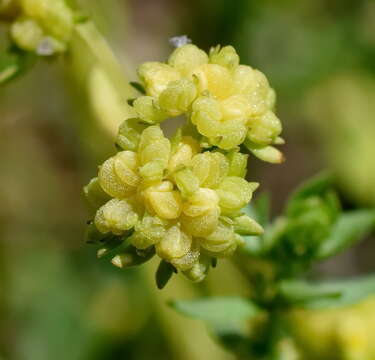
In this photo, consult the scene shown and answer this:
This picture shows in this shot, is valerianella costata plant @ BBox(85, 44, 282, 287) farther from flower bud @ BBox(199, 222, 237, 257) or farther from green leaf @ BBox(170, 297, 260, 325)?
green leaf @ BBox(170, 297, 260, 325)

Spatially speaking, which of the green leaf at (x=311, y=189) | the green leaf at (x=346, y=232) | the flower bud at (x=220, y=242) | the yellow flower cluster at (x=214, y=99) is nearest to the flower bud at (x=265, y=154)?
the yellow flower cluster at (x=214, y=99)

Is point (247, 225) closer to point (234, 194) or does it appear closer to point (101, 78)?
point (234, 194)

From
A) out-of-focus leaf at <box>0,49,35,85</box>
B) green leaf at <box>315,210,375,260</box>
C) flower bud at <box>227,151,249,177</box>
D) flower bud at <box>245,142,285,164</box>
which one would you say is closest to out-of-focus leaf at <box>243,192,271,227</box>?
green leaf at <box>315,210,375,260</box>

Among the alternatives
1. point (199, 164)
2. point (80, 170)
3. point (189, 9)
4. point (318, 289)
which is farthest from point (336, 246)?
point (189, 9)

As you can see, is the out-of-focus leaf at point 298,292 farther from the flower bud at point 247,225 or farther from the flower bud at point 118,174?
the flower bud at point 118,174

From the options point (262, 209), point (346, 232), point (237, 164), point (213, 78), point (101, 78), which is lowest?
point (346, 232)

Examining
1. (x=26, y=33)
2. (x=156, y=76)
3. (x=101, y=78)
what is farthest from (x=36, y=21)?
(x=156, y=76)
